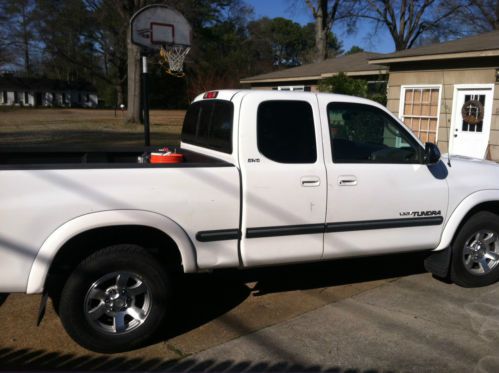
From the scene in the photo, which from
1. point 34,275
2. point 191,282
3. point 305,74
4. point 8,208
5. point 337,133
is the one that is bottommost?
point 191,282

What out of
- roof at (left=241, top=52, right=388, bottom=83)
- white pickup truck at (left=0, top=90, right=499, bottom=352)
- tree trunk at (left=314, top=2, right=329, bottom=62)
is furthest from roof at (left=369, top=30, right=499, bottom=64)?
tree trunk at (left=314, top=2, right=329, bottom=62)

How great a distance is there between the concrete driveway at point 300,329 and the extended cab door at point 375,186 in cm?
56

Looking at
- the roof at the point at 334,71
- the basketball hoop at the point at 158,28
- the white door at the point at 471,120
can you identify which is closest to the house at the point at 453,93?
the white door at the point at 471,120

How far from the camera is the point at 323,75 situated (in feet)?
69.1

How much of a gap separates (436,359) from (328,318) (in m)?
0.96

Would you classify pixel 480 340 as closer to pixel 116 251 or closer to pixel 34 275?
pixel 116 251

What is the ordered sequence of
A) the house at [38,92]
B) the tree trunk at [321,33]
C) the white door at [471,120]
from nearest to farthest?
1. the white door at [471,120]
2. the tree trunk at [321,33]
3. the house at [38,92]

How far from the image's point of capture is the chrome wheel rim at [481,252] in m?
5.03

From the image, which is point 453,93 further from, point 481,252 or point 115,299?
point 115,299

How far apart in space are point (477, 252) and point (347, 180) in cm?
174

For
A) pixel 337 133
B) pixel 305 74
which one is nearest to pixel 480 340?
pixel 337 133

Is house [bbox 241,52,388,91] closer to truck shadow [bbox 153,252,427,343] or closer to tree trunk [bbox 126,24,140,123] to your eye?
tree trunk [bbox 126,24,140,123]

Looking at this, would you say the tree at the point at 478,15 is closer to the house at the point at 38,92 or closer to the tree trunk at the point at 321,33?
the tree trunk at the point at 321,33

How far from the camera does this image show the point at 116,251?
369 centimetres
